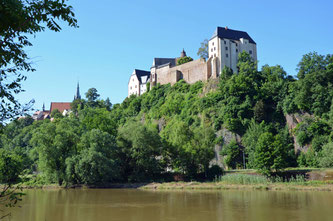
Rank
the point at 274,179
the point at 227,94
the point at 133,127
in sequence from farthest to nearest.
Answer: the point at 227,94 → the point at 133,127 → the point at 274,179

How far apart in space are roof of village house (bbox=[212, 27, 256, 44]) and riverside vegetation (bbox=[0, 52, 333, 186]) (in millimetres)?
7486

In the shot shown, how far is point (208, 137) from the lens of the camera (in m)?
43.1

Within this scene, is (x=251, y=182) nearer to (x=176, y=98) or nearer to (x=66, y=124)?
(x=66, y=124)

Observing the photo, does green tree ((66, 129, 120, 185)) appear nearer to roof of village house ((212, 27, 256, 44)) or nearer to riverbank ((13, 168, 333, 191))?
riverbank ((13, 168, 333, 191))

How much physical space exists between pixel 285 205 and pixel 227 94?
40.0 m

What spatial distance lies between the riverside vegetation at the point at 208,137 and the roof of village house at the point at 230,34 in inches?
295

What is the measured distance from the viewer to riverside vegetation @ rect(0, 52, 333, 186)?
38688mm

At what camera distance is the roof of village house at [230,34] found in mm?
70694

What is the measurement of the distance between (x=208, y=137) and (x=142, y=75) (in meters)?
60.5

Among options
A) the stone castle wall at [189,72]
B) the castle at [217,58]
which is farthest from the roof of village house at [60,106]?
the castle at [217,58]

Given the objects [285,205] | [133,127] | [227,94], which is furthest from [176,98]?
[285,205]

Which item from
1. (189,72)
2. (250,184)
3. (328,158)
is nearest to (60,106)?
(189,72)

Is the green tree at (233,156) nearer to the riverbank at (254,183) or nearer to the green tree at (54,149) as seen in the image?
the riverbank at (254,183)

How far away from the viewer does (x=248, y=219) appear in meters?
17.2
